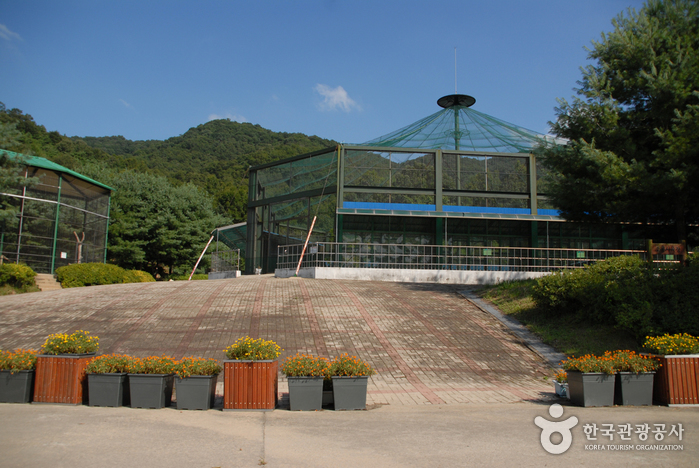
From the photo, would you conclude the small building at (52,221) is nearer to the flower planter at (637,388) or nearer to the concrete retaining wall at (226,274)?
the concrete retaining wall at (226,274)

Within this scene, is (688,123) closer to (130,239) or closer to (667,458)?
(667,458)

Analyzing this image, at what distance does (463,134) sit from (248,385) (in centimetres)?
2177

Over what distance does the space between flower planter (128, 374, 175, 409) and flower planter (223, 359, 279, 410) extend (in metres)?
0.97

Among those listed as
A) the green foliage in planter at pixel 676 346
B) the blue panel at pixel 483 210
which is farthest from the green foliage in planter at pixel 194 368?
the blue panel at pixel 483 210

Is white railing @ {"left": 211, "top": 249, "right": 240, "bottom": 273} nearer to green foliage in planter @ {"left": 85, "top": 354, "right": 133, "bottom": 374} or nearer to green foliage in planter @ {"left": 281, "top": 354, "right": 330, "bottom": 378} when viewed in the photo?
green foliage in planter @ {"left": 85, "top": 354, "right": 133, "bottom": 374}

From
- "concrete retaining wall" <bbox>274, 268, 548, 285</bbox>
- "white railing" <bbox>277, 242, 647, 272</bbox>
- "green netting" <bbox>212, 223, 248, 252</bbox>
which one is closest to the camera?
"concrete retaining wall" <bbox>274, 268, 548, 285</bbox>

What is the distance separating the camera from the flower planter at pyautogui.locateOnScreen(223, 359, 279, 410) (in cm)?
711

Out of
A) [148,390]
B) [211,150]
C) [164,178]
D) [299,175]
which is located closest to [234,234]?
[299,175]

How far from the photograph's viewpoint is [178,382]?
7113 mm

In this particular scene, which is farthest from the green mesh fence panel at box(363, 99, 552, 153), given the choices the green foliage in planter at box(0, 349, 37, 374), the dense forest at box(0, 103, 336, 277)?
the green foliage in planter at box(0, 349, 37, 374)

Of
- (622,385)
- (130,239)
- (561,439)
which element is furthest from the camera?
(130,239)

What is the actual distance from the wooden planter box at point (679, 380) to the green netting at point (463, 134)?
59.9ft

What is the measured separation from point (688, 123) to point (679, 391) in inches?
321

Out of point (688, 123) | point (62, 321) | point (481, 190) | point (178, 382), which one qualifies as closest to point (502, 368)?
point (178, 382)
